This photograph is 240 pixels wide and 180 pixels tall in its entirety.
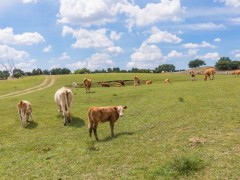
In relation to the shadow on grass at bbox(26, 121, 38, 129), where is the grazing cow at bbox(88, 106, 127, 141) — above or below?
above

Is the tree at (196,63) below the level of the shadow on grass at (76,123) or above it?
above

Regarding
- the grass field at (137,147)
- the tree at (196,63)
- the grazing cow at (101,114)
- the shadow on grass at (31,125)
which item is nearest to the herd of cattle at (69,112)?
the grazing cow at (101,114)

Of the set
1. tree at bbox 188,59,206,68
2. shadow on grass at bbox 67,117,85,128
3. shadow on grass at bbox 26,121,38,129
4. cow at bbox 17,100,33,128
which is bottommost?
shadow on grass at bbox 26,121,38,129

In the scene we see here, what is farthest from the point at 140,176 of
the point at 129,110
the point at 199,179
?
the point at 129,110

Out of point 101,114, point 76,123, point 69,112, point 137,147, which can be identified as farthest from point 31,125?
point 137,147

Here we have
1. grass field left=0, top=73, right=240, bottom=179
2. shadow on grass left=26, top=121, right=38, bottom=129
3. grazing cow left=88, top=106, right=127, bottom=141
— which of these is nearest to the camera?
grass field left=0, top=73, right=240, bottom=179

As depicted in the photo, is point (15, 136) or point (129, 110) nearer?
point (15, 136)

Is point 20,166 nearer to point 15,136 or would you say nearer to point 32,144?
point 32,144

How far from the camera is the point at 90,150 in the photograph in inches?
587

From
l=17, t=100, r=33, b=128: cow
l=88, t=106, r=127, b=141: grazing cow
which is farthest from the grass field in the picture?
l=88, t=106, r=127, b=141: grazing cow

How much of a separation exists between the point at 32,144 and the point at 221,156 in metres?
10.4

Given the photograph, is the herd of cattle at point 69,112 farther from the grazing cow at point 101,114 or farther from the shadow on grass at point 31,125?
the shadow on grass at point 31,125

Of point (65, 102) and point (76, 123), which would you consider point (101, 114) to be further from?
point (65, 102)

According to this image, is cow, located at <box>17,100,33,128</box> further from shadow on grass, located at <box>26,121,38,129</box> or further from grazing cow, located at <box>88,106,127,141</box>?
grazing cow, located at <box>88,106,127,141</box>
